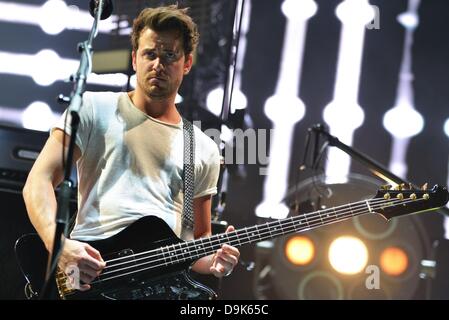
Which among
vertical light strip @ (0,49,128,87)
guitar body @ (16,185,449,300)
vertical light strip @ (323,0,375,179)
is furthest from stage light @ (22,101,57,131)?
guitar body @ (16,185,449,300)

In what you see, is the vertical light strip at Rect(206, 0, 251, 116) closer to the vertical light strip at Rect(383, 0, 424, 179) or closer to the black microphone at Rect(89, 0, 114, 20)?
the vertical light strip at Rect(383, 0, 424, 179)

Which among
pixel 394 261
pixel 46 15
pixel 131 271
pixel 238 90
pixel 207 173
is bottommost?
pixel 394 261

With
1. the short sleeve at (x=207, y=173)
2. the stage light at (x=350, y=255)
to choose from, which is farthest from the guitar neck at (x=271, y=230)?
the stage light at (x=350, y=255)

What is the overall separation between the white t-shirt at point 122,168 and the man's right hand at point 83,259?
0.19 m

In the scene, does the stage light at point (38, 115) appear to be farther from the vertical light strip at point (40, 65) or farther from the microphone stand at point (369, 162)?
the microphone stand at point (369, 162)

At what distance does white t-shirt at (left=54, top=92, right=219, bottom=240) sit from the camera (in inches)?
100

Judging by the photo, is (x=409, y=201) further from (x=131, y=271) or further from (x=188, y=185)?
(x=131, y=271)

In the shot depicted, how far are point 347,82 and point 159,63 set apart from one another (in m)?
4.14

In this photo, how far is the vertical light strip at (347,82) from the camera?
20.9ft

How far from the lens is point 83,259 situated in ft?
7.41

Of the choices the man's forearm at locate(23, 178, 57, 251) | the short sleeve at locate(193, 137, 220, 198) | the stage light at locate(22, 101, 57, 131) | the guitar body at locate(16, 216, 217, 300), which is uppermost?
the stage light at locate(22, 101, 57, 131)

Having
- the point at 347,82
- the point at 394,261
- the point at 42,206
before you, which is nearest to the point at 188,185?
the point at 42,206

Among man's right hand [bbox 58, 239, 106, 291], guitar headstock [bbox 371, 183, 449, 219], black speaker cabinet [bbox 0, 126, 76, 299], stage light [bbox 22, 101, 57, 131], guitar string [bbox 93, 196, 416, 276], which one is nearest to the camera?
man's right hand [bbox 58, 239, 106, 291]

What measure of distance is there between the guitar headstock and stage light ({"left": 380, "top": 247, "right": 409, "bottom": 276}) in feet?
7.65
